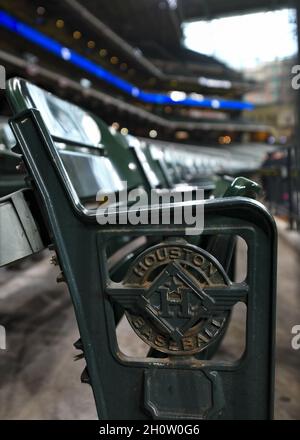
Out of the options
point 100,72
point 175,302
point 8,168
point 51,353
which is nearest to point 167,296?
point 175,302

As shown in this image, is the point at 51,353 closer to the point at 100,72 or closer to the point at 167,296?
the point at 167,296

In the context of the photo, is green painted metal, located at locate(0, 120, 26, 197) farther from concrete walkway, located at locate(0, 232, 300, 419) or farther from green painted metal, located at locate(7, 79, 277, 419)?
concrete walkway, located at locate(0, 232, 300, 419)

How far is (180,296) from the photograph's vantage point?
0.78m

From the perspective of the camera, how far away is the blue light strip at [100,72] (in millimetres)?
12957

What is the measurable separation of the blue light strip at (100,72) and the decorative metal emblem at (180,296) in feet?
44.8

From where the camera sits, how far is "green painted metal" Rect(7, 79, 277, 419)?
761 mm

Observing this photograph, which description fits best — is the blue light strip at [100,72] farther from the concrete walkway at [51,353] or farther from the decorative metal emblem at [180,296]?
the decorative metal emblem at [180,296]

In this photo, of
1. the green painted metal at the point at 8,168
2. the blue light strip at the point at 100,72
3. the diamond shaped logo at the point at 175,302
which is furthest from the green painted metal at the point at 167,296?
the blue light strip at the point at 100,72

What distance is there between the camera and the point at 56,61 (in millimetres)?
16094

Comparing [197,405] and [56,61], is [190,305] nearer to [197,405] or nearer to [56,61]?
[197,405]

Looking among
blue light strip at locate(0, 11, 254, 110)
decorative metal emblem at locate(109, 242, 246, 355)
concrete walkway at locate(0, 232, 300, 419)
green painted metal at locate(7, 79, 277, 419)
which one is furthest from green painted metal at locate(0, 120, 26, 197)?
blue light strip at locate(0, 11, 254, 110)

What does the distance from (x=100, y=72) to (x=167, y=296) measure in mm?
20303

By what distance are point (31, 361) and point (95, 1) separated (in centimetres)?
2145

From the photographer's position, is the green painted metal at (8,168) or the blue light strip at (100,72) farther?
the blue light strip at (100,72)
